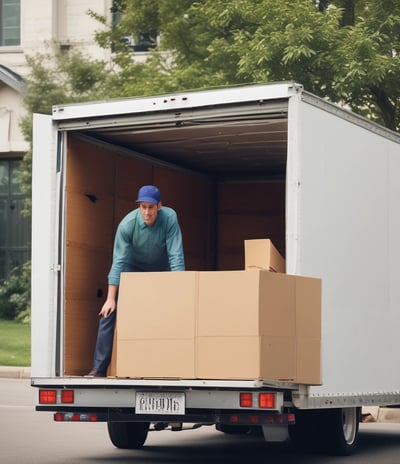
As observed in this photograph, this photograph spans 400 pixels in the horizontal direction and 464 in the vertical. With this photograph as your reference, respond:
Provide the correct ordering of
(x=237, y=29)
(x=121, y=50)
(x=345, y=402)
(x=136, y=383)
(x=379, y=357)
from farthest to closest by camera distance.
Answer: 1. (x=121, y=50)
2. (x=237, y=29)
3. (x=379, y=357)
4. (x=345, y=402)
5. (x=136, y=383)

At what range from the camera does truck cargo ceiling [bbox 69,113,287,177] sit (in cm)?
1133

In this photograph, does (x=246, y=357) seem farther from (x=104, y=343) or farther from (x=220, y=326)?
(x=104, y=343)

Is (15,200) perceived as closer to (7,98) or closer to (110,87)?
(7,98)

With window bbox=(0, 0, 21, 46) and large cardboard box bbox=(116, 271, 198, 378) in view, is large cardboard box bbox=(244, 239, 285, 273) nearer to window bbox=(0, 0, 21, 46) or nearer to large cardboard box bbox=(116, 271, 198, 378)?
large cardboard box bbox=(116, 271, 198, 378)

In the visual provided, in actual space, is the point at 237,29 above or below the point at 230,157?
above

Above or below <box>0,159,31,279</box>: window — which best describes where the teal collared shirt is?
below

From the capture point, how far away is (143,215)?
1141 cm

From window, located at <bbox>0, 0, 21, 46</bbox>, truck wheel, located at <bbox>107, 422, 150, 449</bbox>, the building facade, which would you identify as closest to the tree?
truck wheel, located at <bbox>107, 422, 150, 449</bbox>

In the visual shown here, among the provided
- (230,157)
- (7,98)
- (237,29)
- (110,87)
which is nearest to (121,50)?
(110,87)

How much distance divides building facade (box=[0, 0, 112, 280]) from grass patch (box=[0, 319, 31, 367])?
6352mm

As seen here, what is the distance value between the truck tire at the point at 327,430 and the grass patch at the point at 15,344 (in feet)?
38.1

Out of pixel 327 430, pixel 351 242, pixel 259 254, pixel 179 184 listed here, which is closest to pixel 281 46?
pixel 179 184

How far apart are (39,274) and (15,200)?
2460 cm

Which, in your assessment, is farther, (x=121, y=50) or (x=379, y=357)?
(x=121, y=50)
